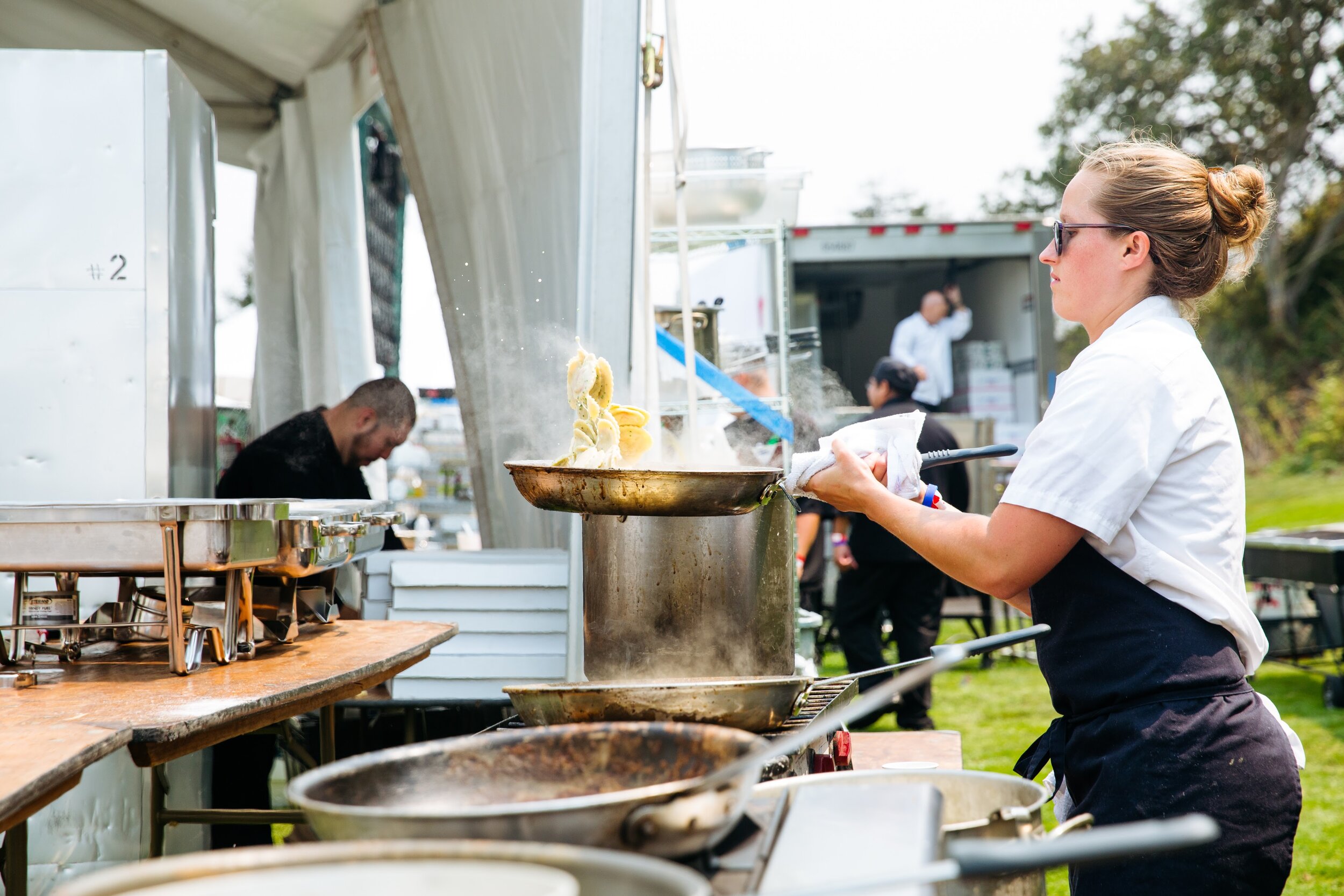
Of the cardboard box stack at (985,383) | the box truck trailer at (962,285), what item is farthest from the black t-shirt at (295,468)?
the cardboard box stack at (985,383)

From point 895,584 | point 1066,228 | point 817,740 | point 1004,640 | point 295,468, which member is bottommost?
point 895,584

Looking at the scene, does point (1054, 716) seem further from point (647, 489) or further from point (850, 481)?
point (647, 489)

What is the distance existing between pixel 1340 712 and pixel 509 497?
5.03 meters

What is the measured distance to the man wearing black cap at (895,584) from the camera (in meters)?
6.21

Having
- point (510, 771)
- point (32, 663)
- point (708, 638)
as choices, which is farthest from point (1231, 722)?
point (32, 663)

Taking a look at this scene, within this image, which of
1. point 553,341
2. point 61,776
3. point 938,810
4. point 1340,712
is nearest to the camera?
point 938,810

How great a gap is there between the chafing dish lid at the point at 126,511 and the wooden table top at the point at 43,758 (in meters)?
0.52

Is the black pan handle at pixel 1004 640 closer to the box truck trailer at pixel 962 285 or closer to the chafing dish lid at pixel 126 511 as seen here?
the chafing dish lid at pixel 126 511

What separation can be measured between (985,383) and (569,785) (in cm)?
799

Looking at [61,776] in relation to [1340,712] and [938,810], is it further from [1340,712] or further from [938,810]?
[1340,712]

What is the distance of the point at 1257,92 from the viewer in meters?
21.1

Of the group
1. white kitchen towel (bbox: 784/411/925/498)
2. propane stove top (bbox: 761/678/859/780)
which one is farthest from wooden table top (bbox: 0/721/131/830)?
white kitchen towel (bbox: 784/411/925/498)

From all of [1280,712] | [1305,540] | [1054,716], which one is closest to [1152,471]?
[1054,716]

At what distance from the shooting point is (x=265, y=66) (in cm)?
534
